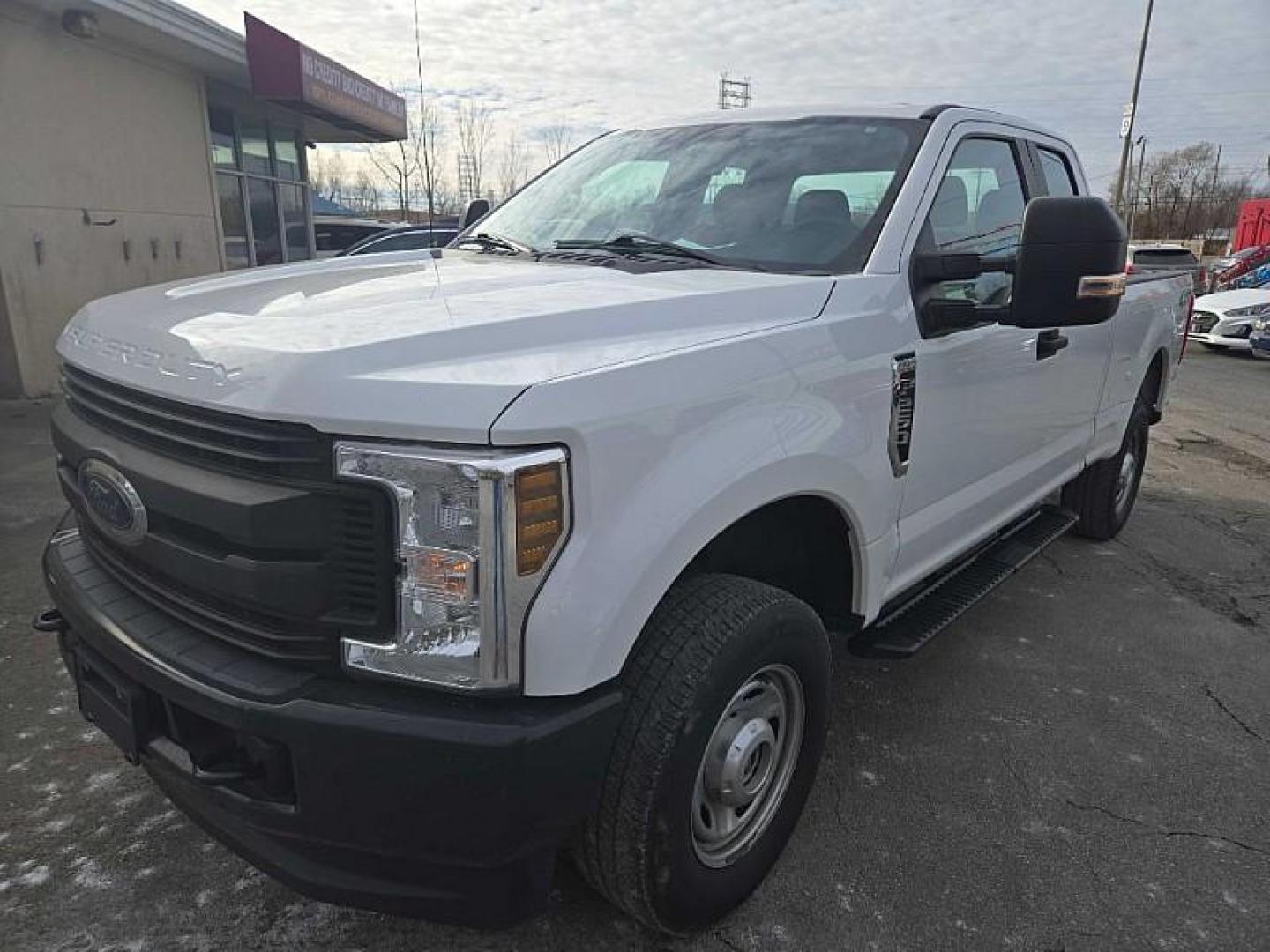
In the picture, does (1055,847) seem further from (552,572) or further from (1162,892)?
(552,572)

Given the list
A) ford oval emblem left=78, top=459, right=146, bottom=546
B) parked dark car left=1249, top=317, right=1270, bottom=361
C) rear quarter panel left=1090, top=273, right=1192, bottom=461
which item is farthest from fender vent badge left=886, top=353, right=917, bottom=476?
parked dark car left=1249, top=317, right=1270, bottom=361

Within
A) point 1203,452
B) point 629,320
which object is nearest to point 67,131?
point 629,320

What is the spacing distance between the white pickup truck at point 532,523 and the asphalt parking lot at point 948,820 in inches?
14.5

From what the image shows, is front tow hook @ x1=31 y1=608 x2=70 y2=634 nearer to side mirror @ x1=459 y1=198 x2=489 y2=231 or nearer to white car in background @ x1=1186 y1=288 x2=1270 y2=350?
side mirror @ x1=459 y1=198 x2=489 y2=231

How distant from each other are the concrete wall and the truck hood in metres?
7.38

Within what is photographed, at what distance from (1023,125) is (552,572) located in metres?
3.05

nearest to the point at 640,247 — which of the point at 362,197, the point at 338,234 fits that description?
the point at 338,234

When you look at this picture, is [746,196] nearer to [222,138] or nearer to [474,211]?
[474,211]

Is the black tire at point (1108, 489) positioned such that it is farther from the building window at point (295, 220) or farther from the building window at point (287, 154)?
the building window at point (287, 154)

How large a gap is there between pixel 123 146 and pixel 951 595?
10.0 m

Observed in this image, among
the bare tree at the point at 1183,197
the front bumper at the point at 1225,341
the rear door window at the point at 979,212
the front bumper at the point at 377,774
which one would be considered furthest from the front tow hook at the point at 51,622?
the bare tree at the point at 1183,197

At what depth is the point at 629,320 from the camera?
198cm

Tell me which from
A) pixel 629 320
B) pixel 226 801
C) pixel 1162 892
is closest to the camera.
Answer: pixel 226 801

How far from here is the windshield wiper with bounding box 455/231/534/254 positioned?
307 centimetres
